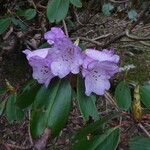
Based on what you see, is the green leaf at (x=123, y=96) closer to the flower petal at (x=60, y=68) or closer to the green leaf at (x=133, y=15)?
the flower petal at (x=60, y=68)

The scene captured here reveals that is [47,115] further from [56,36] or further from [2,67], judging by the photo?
[2,67]

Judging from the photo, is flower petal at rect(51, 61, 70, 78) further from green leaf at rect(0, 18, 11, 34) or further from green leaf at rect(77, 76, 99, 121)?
green leaf at rect(0, 18, 11, 34)

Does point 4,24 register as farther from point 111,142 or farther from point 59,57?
point 111,142

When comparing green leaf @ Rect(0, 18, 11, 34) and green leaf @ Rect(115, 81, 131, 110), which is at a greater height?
green leaf @ Rect(115, 81, 131, 110)

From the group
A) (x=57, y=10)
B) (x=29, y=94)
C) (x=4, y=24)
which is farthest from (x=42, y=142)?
(x=4, y=24)

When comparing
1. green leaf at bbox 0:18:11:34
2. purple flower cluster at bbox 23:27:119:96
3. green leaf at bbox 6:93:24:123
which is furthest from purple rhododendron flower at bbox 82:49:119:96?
green leaf at bbox 0:18:11:34

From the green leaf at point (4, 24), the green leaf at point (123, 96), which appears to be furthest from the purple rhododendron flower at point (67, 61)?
the green leaf at point (4, 24)
